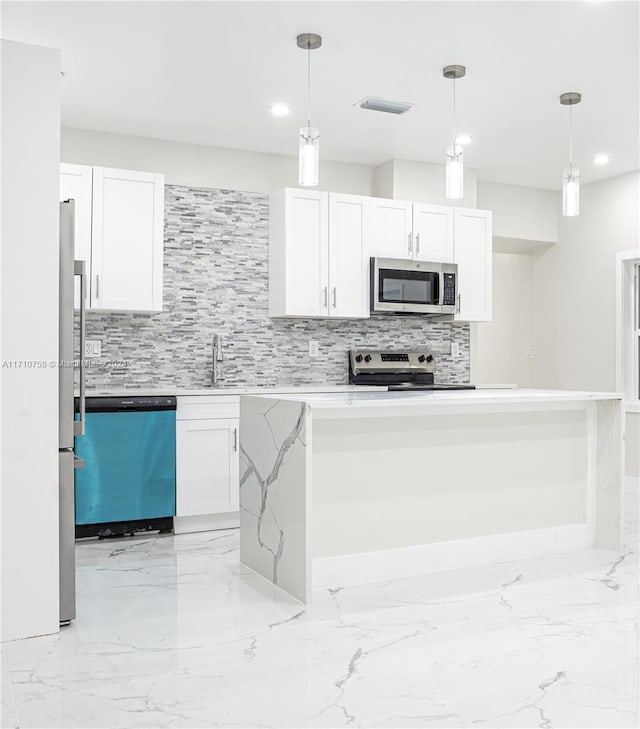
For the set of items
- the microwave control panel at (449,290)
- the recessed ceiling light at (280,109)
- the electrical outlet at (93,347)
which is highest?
the recessed ceiling light at (280,109)

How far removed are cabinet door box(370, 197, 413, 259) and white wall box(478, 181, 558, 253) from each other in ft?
3.92

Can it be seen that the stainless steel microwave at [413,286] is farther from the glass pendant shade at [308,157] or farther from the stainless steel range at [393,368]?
the glass pendant shade at [308,157]

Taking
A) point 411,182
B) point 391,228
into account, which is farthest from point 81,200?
point 411,182

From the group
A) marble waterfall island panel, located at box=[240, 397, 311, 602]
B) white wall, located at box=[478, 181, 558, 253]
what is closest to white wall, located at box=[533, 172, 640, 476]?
white wall, located at box=[478, 181, 558, 253]

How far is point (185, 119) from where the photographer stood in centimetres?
464

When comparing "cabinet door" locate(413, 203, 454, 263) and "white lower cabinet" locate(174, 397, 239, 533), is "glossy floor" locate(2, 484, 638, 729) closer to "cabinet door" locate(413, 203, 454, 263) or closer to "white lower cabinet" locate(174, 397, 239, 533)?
"white lower cabinet" locate(174, 397, 239, 533)

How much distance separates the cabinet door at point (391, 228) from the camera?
17.6ft

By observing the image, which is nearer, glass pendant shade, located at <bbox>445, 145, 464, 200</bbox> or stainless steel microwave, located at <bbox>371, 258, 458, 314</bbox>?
glass pendant shade, located at <bbox>445, 145, 464, 200</bbox>

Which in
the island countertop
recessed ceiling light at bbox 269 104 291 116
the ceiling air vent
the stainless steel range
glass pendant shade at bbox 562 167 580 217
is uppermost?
the ceiling air vent

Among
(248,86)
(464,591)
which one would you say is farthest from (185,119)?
(464,591)

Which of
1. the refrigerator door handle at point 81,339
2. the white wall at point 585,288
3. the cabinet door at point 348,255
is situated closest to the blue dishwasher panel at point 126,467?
the refrigerator door handle at point 81,339

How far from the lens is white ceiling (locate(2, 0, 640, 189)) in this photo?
3305mm

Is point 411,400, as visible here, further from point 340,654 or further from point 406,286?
point 406,286

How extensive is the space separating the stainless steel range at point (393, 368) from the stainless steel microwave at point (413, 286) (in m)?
0.46
